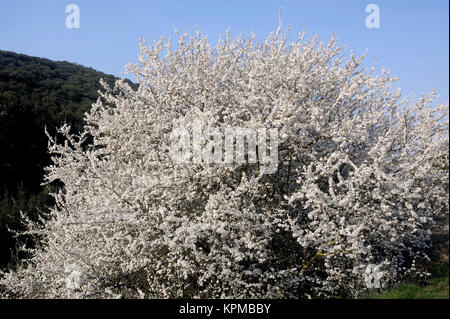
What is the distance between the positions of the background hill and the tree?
629 cm

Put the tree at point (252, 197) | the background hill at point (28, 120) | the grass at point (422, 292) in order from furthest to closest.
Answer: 1. the background hill at point (28, 120)
2. the tree at point (252, 197)
3. the grass at point (422, 292)

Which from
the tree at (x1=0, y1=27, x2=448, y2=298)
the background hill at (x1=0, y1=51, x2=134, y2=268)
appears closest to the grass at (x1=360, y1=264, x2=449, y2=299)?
the tree at (x1=0, y1=27, x2=448, y2=298)

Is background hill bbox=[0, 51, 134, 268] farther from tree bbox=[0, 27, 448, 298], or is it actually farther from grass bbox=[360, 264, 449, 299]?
grass bbox=[360, 264, 449, 299]

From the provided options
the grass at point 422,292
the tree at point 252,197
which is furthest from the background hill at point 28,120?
the grass at point 422,292

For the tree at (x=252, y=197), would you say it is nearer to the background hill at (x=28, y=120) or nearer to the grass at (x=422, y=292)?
the grass at (x=422, y=292)

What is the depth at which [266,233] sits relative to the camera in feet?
18.3

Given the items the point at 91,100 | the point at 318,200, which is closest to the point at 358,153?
the point at 318,200

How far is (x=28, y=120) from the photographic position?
22484 millimetres

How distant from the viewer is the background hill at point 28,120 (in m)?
14.0

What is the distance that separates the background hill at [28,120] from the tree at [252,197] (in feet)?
20.6

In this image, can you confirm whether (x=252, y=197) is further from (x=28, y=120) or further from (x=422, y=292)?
(x=28, y=120)

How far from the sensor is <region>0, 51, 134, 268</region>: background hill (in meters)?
14.0
